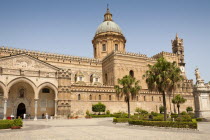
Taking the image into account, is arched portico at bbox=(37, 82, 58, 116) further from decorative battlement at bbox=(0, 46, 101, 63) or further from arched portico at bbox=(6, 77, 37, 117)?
decorative battlement at bbox=(0, 46, 101, 63)

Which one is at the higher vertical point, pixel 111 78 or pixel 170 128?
pixel 111 78

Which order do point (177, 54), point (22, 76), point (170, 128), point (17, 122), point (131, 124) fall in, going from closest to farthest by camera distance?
1. point (170, 128)
2. point (17, 122)
3. point (131, 124)
4. point (22, 76)
5. point (177, 54)

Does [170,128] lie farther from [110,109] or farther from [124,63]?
[124,63]

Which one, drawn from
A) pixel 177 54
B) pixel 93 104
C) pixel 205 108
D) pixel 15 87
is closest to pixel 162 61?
pixel 205 108

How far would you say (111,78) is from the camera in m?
51.2

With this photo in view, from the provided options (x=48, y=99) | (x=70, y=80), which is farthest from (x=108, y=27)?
(x=48, y=99)

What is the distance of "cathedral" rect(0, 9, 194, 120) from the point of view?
36562 mm

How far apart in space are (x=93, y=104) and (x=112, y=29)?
28.8 m

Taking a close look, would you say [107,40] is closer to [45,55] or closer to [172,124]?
[45,55]

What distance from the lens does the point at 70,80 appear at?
40.6m

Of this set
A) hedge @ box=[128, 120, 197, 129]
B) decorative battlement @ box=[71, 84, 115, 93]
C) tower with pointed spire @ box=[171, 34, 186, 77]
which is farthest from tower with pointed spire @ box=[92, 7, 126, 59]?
hedge @ box=[128, 120, 197, 129]

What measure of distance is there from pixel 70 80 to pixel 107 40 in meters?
23.7

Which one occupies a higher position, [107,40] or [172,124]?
[107,40]

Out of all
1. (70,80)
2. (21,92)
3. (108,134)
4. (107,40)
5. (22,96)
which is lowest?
(108,134)
